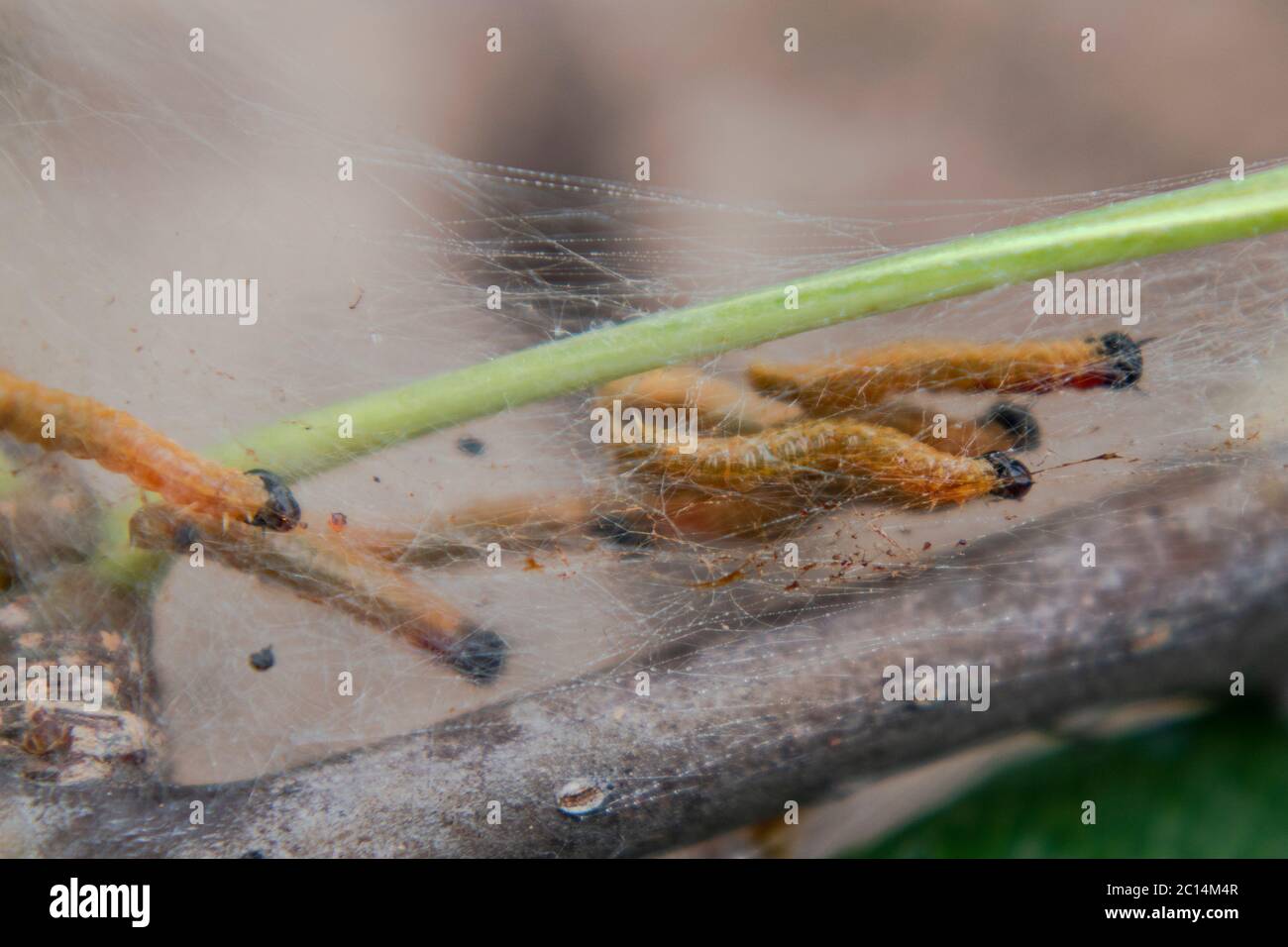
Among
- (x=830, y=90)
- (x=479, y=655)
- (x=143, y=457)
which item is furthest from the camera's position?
(x=830, y=90)

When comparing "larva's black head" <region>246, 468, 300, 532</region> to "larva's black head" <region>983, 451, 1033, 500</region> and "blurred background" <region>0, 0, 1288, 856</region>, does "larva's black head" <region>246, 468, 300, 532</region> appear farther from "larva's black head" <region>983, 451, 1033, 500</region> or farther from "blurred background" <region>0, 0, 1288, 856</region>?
"blurred background" <region>0, 0, 1288, 856</region>

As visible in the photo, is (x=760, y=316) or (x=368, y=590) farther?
(x=368, y=590)

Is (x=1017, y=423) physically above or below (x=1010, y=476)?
above

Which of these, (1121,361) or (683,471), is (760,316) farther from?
(1121,361)

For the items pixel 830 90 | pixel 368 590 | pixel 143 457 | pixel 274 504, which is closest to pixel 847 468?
pixel 368 590

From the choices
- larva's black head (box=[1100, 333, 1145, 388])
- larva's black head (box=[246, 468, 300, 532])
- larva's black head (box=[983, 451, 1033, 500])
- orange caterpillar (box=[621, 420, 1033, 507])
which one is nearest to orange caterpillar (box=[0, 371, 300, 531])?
larva's black head (box=[246, 468, 300, 532])

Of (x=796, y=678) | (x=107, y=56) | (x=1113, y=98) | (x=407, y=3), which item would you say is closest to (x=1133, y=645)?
(x=796, y=678)

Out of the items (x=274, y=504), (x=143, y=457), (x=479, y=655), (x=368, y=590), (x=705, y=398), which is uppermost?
(x=705, y=398)

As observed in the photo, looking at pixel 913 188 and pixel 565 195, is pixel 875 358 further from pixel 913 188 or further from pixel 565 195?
pixel 913 188
